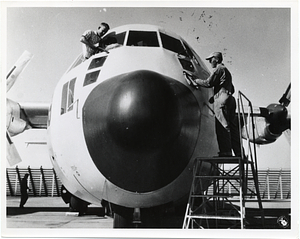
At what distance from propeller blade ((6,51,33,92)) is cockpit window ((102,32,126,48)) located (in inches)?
63.1

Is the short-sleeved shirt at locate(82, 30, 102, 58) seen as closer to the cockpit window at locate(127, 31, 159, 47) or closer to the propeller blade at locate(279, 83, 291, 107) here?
the cockpit window at locate(127, 31, 159, 47)

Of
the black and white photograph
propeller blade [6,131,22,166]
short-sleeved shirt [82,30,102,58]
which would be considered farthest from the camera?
propeller blade [6,131,22,166]

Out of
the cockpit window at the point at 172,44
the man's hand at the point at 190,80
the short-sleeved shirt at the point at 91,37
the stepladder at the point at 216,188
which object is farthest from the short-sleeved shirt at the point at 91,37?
the stepladder at the point at 216,188

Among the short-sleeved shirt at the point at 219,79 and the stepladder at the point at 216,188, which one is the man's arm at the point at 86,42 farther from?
the stepladder at the point at 216,188

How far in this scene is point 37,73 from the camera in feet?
21.3

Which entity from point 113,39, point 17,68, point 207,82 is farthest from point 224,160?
point 17,68

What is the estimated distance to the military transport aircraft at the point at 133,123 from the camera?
13.8 feet

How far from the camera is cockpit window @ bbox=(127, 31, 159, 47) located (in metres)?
5.14

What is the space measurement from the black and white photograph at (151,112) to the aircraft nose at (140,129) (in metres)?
0.01

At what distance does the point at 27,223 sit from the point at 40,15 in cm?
337

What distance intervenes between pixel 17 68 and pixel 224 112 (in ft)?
11.4

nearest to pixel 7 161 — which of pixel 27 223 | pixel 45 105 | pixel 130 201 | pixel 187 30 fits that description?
pixel 27 223

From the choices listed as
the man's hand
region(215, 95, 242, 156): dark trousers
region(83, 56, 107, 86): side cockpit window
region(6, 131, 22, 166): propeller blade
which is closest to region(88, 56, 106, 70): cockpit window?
region(83, 56, 107, 86): side cockpit window

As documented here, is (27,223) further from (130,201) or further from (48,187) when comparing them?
(48,187)
